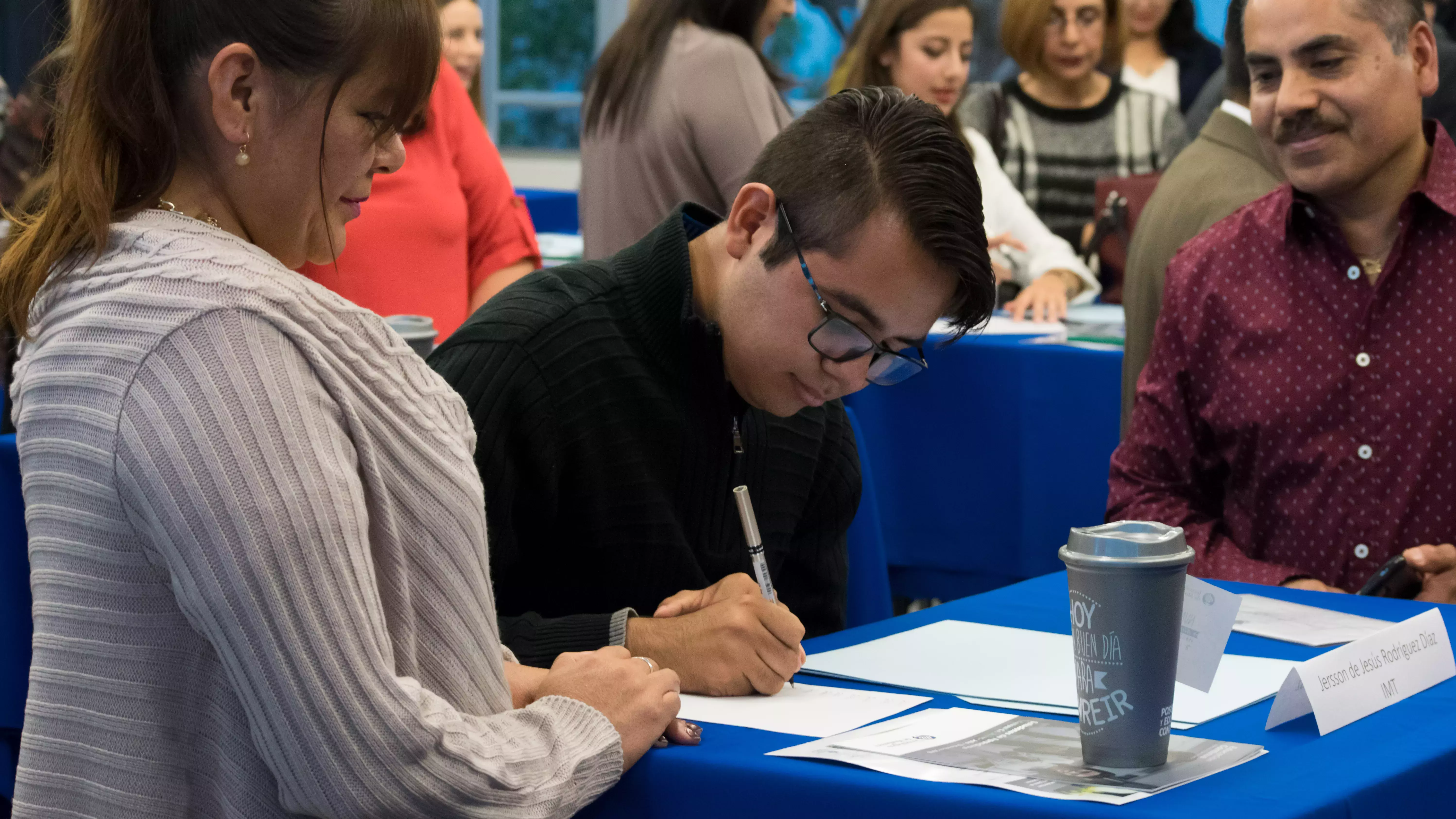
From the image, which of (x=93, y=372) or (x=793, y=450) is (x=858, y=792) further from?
(x=793, y=450)

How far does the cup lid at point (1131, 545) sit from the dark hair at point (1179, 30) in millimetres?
5101

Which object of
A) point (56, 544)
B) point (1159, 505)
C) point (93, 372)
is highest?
point (93, 372)

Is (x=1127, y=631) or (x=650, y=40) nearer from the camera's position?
(x=1127, y=631)

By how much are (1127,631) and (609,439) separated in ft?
2.28

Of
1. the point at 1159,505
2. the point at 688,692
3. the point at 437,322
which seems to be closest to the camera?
the point at 688,692

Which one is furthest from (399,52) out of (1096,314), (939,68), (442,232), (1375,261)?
(939,68)

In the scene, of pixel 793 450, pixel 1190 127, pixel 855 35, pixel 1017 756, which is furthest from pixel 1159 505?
pixel 1190 127

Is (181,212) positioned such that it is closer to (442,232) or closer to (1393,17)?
(1393,17)

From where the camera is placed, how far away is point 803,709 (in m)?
1.35

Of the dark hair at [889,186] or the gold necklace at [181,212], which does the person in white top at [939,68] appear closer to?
the dark hair at [889,186]

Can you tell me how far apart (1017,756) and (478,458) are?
2.09 ft

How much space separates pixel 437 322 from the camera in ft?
9.56

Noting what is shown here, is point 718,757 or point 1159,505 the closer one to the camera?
point 718,757

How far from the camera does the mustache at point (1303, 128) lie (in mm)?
2082
